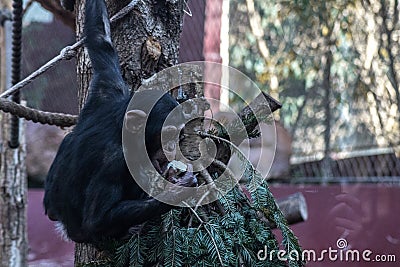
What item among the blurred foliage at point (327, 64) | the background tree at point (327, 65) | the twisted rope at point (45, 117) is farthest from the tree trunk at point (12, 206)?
the blurred foliage at point (327, 64)

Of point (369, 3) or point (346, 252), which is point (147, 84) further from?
point (369, 3)

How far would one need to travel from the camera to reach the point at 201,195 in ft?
6.01

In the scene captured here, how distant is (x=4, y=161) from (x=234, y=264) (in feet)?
6.31

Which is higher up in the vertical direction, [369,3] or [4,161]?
[369,3]

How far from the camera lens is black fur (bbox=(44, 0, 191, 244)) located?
5.97ft

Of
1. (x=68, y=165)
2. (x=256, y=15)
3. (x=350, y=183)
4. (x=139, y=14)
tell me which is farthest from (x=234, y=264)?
(x=256, y=15)

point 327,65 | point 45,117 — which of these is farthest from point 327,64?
point 45,117

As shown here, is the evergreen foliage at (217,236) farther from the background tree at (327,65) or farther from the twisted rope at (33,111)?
the background tree at (327,65)

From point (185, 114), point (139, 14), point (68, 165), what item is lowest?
point (68, 165)

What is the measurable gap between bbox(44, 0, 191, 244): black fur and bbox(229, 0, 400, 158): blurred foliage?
2.98m

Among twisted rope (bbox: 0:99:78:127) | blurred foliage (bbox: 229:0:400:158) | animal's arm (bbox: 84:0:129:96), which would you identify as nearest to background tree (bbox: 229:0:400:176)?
blurred foliage (bbox: 229:0:400:158)

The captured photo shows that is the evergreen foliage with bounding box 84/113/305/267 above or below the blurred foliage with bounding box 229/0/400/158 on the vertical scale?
below

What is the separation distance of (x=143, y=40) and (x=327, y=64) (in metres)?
3.63

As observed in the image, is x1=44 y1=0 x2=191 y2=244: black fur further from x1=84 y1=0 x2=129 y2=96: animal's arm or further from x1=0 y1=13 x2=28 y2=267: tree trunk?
x1=0 y1=13 x2=28 y2=267: tree trunk
